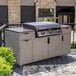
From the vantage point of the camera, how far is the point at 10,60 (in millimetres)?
4996

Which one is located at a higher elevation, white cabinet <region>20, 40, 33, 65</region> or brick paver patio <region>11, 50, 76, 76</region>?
white cabinet <region>20, 40, 33, 65</region>

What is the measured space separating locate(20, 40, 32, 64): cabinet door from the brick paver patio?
280 millimetres

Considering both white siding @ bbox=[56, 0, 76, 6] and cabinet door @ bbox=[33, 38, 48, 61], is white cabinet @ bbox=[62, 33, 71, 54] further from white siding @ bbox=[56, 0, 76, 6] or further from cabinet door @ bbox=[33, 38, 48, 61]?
white siding @ bbox=[56, 0, 76, 6]

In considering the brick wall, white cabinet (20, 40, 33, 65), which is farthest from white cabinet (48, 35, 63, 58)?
the brick wall

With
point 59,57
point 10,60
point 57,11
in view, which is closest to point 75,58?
point 59,57

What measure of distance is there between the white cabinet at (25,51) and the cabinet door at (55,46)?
0.87 m

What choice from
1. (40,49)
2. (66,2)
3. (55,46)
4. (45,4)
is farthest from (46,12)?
(40,49)

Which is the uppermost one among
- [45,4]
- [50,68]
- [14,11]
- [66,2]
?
[66,2]

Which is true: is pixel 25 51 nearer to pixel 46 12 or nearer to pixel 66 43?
pixel 66 43

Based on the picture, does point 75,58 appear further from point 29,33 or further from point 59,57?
point 29,33

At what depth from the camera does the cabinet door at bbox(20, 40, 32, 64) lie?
6.43 m

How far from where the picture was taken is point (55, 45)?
23.9 feet

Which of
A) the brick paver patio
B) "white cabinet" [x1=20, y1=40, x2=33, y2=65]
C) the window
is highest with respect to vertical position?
the window

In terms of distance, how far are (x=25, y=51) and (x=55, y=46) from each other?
4.18 ft
